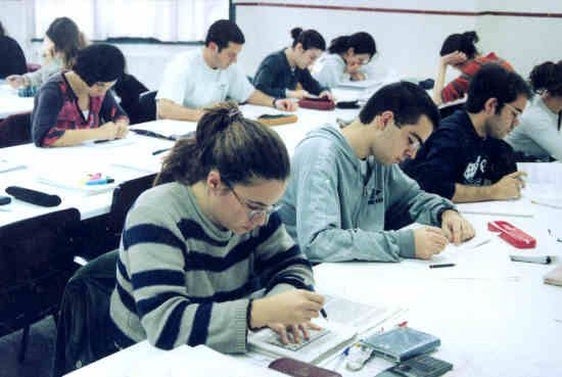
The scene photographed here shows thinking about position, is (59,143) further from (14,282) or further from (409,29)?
(409,29)

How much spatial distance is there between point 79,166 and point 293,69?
109 inches

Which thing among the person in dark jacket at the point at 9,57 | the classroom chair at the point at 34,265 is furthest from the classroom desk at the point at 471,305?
the person in dark jacket at the point at 9,57

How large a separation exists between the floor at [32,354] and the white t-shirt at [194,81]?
5.45 ft

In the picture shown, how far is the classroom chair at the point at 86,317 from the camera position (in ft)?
5.49

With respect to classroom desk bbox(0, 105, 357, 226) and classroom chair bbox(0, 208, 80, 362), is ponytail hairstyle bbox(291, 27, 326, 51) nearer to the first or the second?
classroom desk bbox(0, 105, 357, 226)

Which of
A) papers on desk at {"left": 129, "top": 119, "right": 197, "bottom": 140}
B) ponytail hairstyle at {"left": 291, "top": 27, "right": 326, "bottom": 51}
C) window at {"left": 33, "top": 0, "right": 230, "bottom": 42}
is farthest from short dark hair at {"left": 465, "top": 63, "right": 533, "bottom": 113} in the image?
window at {"left": 33, "top": 0, "right": 230, "bottom": 42}

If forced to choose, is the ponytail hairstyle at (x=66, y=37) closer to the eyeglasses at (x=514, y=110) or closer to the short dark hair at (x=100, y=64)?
the short dark hair at (x=100, y=64)

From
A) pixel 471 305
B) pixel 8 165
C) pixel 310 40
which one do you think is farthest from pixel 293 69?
pixel 471 305

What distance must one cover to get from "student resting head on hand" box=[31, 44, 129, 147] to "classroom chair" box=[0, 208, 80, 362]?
113cm

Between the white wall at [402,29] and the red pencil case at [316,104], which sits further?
the white wall at [402,29]

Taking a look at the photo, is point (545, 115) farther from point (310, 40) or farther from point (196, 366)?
point (196, 366)

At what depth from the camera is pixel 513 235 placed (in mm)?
2432

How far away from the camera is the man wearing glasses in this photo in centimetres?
298

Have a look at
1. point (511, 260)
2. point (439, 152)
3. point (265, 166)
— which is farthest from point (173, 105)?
point (265, 166)
